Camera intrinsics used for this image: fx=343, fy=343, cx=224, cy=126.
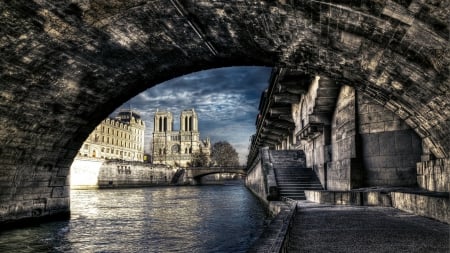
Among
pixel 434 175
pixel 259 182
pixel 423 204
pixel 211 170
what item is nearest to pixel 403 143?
pixel 434 175

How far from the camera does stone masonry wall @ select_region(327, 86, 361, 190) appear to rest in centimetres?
1195

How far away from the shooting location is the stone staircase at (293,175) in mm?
15013

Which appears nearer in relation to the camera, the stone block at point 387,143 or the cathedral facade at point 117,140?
the stone block at point 387,143

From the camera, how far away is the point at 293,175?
17.1 m

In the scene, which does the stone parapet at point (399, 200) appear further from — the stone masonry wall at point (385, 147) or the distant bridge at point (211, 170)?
the distant bridge at point (211, 170)

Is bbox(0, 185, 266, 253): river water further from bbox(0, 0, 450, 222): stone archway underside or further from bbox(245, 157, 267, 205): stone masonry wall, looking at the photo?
bbox(245, 157, 267, 205): stone masonry wall

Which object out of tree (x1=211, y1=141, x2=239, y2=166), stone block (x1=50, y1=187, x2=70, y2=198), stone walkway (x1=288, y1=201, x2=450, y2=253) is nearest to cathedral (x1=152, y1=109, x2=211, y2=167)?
tree (x1=211, y1=141, x2=239, y2=166)

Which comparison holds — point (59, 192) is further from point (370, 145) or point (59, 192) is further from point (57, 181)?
point (370, 145)

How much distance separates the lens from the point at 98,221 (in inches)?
531

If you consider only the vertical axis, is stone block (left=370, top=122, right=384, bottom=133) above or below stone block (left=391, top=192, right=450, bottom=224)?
above

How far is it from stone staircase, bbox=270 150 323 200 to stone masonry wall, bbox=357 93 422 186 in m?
3.30

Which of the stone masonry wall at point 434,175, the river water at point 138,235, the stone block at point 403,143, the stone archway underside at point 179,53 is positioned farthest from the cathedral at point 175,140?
the stone masonry wall at point 434,175

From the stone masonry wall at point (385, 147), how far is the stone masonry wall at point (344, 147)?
28 centimetres

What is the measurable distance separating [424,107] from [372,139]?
483cm
